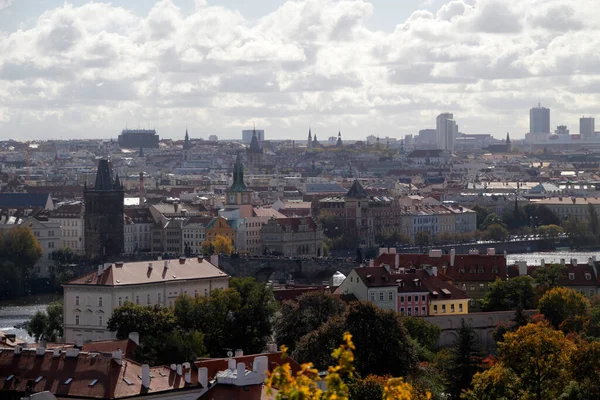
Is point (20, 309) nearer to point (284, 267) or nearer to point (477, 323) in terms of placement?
point (284, 267)

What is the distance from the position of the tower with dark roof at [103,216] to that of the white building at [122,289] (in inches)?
1815

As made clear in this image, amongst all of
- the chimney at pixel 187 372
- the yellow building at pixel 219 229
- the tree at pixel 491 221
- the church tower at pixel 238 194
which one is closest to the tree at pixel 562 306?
the chimney at pixel 187 372

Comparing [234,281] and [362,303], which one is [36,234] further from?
[362,303]

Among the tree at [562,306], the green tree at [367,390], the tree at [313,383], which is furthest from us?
the tree at [562,306]

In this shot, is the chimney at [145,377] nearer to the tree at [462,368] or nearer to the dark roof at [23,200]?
the tree at [462,368]

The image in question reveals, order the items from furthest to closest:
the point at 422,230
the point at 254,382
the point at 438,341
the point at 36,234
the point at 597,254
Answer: the point at 422,230, the point at 597,254, the point at 36,234, the point at 438,341, the point at 254,382

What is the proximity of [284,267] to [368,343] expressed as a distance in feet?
171

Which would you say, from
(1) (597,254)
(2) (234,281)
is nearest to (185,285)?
(2) (234,281)

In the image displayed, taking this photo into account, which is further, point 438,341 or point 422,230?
point 422,230

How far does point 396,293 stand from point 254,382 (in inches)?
968

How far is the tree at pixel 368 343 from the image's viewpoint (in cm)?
4106

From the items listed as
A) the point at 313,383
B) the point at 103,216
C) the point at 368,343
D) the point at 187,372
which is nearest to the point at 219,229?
the point at 103,216

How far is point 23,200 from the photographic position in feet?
426

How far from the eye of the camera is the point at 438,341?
5128 cm
